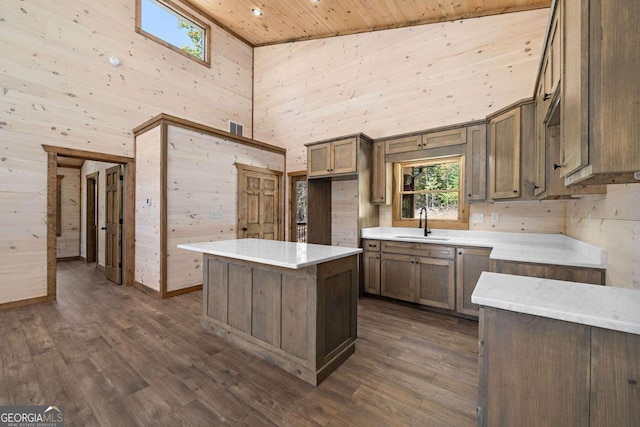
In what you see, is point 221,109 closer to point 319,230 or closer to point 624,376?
point 319,230

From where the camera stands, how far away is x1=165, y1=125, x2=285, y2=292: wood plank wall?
4.01 metres

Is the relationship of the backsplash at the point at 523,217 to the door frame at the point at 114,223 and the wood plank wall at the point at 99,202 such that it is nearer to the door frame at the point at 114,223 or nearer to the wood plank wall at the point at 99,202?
the door frame at the point at 114,223

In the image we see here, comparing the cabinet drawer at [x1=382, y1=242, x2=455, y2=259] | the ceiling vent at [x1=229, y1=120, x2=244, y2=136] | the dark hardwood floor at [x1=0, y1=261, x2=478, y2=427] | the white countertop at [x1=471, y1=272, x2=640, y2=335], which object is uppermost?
the ceiling vent at [x1=229, y1=120, x2=244, y2=136]

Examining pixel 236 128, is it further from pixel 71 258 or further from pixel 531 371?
pixel 531 371

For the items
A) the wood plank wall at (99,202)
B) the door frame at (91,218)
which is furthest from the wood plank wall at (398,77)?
the door frame at (91,218)

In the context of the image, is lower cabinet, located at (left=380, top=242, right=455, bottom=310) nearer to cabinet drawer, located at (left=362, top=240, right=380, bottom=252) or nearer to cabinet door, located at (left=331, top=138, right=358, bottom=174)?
cabinet drawer, located at (left=362, top=240, right=380, bottom=252)

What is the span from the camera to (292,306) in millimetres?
2145

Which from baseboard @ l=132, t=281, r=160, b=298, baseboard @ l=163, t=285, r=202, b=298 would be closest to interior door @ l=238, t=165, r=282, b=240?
baseboard @ l=163, t=285, r=202, b=298

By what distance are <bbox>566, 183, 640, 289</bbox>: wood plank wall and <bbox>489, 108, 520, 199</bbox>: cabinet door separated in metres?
0.65

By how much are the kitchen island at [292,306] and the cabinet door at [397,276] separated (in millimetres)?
1364

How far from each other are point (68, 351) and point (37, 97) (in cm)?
348

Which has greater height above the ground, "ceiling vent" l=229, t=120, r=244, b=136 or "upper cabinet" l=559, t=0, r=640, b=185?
"ceiling vent" l=229, t=120, r=244, b=136

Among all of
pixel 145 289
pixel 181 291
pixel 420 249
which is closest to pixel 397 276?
pixel 420 249

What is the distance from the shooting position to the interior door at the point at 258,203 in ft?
16.5
